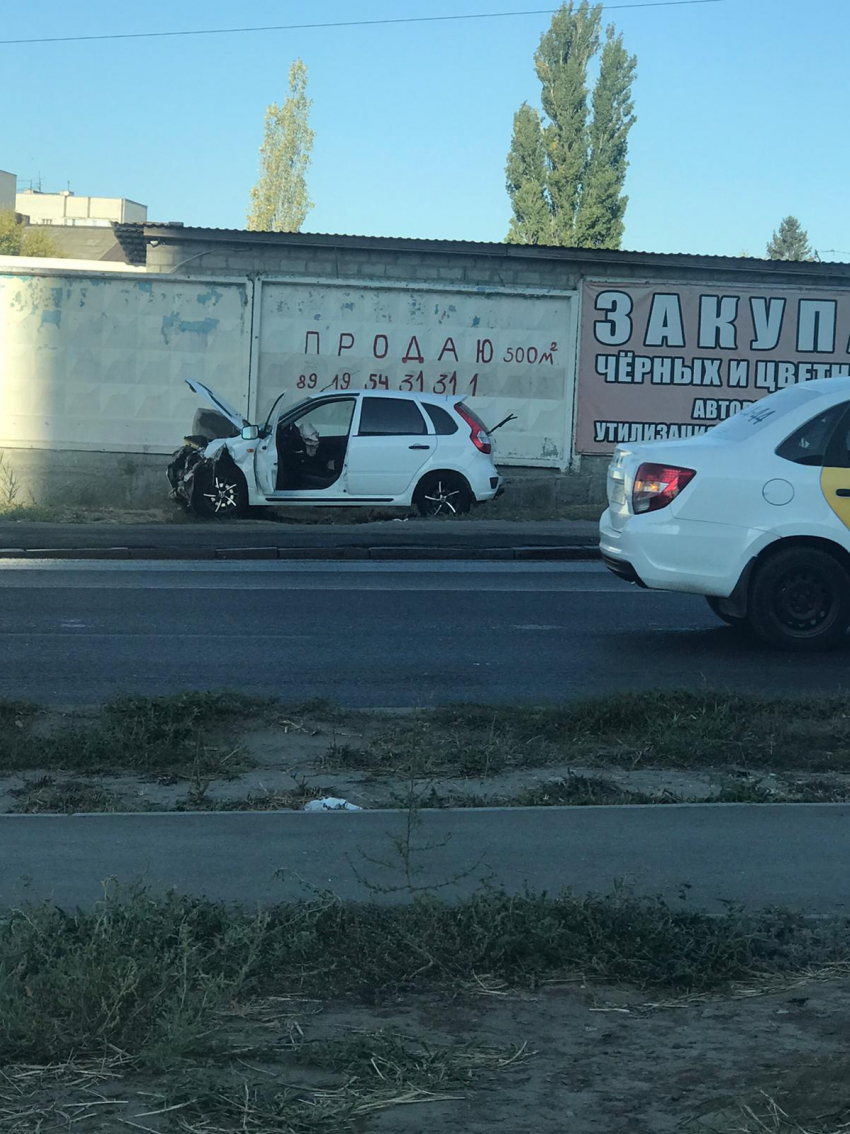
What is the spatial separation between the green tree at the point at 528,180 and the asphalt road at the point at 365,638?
51.2 metres

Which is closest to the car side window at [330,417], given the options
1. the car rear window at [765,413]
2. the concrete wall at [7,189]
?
the car rear window at [765,413]

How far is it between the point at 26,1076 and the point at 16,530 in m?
13.9

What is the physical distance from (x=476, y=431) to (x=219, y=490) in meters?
3.30

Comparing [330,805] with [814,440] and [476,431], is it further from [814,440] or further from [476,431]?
[476,431]

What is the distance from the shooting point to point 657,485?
31.6 feet

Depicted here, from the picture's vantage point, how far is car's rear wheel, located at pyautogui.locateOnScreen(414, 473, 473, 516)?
18.2m

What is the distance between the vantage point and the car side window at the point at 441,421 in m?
17.9

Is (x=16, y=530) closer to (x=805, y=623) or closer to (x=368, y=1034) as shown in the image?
(x=805, y=623)

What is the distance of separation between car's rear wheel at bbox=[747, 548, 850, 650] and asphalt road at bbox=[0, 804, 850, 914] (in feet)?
12.8

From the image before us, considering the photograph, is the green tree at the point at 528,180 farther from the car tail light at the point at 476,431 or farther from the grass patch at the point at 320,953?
the grass patch at the point at 320,953

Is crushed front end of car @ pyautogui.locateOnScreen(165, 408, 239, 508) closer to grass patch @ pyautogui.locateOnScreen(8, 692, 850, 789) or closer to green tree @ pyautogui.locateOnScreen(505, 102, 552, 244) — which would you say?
grass patch @ pyautogui.locateOnScreen(8, 692, 850, 789)

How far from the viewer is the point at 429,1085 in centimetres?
329

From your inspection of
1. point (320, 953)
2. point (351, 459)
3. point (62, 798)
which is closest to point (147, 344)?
point (351, 459)

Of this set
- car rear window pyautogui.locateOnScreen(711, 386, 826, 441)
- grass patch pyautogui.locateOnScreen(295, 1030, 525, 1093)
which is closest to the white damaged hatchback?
car rear window pyautogui.locateOnScreen(711, 386, 826, 441)
